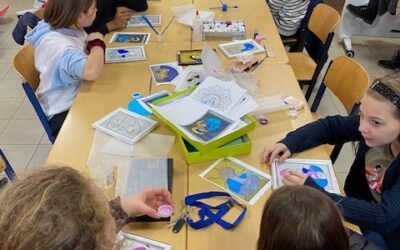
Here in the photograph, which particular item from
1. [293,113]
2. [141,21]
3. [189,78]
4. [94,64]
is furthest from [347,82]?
[141,21]

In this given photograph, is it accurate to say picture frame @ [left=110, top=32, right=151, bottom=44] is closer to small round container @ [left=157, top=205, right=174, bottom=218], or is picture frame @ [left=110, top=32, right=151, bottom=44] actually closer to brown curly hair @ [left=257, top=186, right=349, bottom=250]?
small round container @ [left=157, top=205, right=174, bottom=218]

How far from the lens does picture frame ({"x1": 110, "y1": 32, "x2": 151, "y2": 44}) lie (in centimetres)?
230

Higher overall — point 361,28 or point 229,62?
point 229,62

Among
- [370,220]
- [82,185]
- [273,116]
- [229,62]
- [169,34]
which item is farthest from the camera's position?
[169,34]

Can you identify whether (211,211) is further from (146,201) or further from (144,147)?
(144,147)

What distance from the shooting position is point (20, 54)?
193 cm

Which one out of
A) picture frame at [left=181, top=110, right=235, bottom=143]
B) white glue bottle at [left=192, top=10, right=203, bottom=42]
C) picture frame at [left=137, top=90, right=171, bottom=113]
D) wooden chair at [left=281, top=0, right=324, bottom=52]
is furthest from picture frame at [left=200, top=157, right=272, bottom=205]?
wooden chair at [left=281, top=0, right=324, bottom=52]

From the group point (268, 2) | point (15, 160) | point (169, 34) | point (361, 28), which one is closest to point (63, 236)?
point (169, 34)

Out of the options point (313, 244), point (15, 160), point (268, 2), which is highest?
point (313, 244)

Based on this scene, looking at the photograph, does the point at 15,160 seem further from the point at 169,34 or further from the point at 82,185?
the point at 82,185

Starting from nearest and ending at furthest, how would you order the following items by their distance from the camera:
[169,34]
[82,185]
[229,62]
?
[82,185]
[229,62]
[169,34]

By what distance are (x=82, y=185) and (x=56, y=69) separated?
1236mm

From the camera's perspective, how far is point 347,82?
1.83 meters

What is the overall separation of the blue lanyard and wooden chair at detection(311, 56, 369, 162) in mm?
746
